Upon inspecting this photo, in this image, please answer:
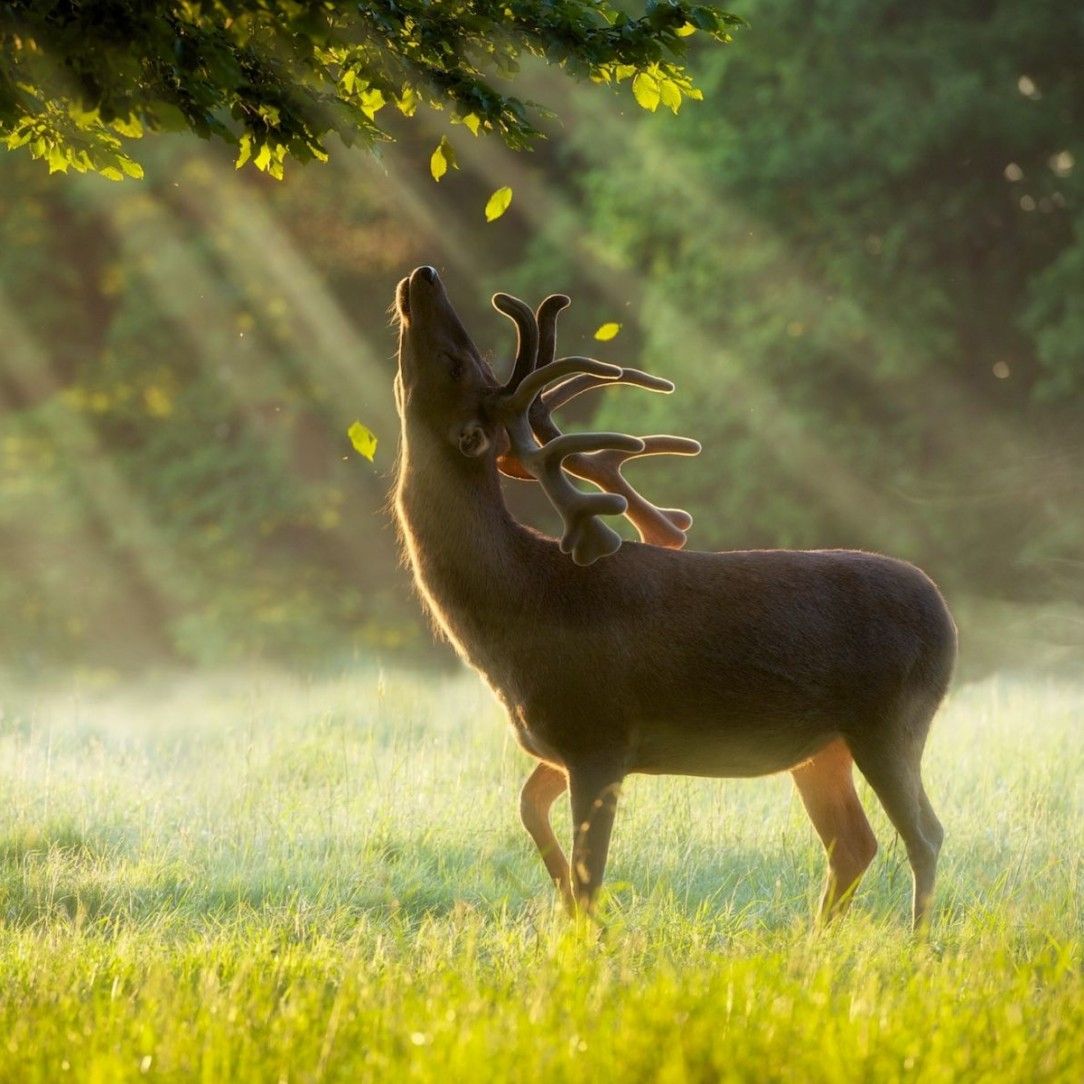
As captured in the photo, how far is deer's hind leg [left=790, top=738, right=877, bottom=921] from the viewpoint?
249 inches

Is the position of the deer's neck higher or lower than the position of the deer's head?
lower

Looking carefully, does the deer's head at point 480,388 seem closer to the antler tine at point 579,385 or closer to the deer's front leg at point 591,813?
the antler tine at point 579,385

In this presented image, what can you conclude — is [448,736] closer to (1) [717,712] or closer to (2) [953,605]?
(1) [717,712]

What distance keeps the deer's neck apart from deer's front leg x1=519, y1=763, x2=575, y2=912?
1.88ft

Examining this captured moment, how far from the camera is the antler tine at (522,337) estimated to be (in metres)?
6.09

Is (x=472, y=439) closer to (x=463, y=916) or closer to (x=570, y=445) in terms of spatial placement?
(x=570, y=445)

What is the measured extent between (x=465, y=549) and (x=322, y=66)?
1808 millimetres

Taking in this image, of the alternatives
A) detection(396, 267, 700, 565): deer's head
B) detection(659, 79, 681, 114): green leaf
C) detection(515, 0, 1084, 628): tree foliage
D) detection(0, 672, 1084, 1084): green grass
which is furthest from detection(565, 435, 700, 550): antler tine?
detection(515, 0, 1084, 628): tree foliage

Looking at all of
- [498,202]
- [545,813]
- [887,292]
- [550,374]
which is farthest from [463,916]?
[887,292]

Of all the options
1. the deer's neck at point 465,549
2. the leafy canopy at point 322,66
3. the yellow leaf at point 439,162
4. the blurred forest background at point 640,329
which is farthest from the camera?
the blurred forest background at point 640,329

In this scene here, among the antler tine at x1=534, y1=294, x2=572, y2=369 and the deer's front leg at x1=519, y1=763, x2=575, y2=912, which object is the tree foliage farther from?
the deer's front leg at x1=519, y1=763, x2=575, y2=912

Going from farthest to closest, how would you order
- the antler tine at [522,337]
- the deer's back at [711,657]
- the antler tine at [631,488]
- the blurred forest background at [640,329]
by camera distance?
the blurred forest background at [640,329] < the antler tine at [631,488] < the antler tine at [522,337] < the deer's back at [711,657]

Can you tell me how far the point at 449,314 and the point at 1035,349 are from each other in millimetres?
14375

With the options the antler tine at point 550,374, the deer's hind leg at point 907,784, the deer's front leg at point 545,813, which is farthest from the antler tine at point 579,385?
the deer's hind leg at point 907,784
